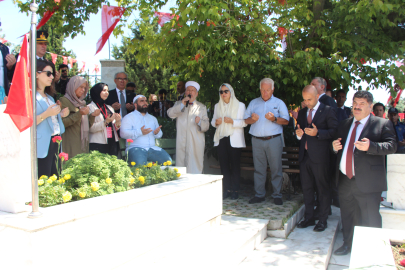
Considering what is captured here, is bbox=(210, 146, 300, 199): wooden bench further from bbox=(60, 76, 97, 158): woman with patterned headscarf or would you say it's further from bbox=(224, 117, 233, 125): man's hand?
bbox=(60, 76, 97, 158): woman with patterned headscarf

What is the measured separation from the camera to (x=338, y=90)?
6570mm

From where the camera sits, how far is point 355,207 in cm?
404

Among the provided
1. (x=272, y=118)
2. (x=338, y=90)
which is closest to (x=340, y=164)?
(x=272, y=118)

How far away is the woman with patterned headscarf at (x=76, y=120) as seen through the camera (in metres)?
4.50

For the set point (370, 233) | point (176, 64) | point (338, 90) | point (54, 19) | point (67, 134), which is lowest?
point (370, 233)

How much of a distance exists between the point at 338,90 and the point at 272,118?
212 cm

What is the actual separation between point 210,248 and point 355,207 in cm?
190

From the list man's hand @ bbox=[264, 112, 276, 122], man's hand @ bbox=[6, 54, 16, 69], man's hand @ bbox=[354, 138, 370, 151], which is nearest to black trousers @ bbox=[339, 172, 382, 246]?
man's hand @ bbox=[354, 138, 370, 151]

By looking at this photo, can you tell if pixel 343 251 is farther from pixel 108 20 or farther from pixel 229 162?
pixel 108 20

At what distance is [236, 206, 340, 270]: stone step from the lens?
11.5 ft

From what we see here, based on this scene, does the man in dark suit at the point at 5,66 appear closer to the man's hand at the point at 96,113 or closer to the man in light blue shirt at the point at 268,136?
the man's hand at the point at 96,113

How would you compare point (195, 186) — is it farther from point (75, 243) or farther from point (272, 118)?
point (272, 118)

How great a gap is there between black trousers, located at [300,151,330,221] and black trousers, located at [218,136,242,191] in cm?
134

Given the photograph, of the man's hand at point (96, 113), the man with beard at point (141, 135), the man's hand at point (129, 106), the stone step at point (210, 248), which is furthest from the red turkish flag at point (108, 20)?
the stone step at point (210, 248)
